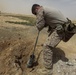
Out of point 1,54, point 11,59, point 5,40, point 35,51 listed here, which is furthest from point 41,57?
point 5,40

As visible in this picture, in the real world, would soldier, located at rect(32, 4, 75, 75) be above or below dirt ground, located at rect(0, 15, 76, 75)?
above

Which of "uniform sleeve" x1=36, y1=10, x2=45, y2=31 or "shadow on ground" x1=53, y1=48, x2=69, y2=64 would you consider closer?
"uniform sleeve" x1=36, y1=10, x2=45, y2=31

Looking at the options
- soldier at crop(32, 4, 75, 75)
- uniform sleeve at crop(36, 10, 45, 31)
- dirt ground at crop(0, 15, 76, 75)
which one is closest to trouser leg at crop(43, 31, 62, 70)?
soldier at crop(32, 4, 75, 75)

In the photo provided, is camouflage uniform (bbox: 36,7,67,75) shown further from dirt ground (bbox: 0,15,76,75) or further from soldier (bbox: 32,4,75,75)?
dirt ground (bbox: 0,15,76,75)

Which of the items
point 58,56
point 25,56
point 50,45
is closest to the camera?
point 50,45

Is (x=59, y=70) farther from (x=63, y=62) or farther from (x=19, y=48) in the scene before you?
(x=19, y=48)

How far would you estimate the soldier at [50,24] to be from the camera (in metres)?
8.90

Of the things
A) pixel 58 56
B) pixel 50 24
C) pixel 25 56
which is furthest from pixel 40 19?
pixel 25 56

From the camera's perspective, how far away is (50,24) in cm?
915

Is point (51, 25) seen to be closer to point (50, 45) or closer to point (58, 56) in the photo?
point (50, 45)

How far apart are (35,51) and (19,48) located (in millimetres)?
792

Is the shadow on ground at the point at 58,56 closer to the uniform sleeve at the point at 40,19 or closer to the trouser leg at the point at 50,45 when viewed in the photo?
the trouser leg at the point at 50,45

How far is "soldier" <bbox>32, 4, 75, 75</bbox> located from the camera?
8.90 meters

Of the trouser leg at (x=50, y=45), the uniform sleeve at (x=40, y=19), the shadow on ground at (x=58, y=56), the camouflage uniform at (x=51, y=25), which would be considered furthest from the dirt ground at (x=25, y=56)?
the uniform sleeve at (x=40, y=19)
